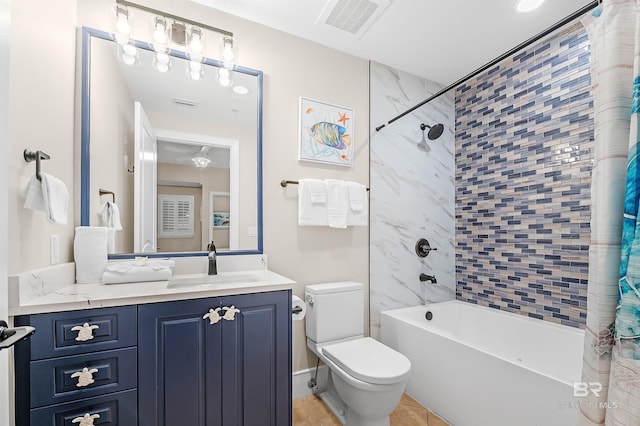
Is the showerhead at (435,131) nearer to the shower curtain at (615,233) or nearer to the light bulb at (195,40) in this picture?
the shower curtain at (615,233)

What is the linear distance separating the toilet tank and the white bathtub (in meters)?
0.40

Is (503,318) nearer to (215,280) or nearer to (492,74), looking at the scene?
(492,74)

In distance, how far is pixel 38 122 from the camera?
1.18 meters

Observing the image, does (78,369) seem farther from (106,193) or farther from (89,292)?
(106,193)

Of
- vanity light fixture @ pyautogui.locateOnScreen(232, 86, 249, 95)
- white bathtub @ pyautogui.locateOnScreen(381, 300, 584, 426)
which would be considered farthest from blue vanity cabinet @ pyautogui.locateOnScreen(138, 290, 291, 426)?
vanity light fixture @ pyautogui.locateOnScreen(232, 86, 249, 95)

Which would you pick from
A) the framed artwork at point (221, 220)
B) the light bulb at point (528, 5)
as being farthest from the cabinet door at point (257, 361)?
the light bulb at point (528, 5)

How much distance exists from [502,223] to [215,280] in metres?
2.30

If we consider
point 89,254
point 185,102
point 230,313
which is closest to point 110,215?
point 89,254

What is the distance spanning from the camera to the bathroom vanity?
1.02m

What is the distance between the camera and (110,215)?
5.13 ft

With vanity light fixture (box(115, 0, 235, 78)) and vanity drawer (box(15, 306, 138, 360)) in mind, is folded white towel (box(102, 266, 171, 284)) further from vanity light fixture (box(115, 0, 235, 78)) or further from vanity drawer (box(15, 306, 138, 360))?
vanity light fixture (box(115, 0, 235, 78))

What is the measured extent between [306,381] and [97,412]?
1.30m

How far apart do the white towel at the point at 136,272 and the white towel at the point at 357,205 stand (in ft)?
4.07

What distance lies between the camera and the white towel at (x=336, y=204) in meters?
2.06
